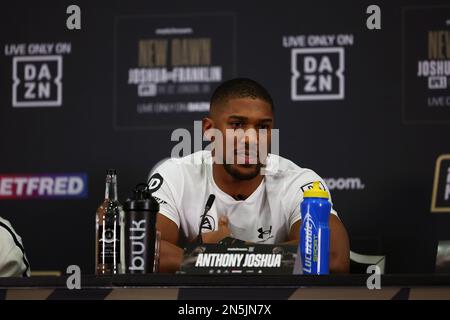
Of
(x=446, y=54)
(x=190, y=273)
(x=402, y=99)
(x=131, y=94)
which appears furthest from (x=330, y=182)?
(x=190, y=273)

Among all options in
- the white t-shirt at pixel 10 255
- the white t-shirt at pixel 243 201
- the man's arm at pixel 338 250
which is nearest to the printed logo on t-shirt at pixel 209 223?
the white t-shirt at pixel 243 201

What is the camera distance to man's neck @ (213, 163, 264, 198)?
2434 mm

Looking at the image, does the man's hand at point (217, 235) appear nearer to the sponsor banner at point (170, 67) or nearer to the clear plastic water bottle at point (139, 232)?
the clear plastic water bottle at point (139, 232)

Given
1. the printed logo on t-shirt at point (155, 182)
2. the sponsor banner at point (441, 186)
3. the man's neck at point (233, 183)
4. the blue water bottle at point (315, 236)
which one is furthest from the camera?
the sponsor banner at point (441, 186)

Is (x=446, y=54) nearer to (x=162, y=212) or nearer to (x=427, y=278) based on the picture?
(x=162, y=212)

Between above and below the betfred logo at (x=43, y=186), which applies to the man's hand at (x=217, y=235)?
below

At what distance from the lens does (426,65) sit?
2.89m

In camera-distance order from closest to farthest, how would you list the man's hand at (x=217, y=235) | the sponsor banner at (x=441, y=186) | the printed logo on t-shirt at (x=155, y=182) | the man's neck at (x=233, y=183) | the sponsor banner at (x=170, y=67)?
1. the man's hand at (x=217, y=235)
2. the printed logo on t-shirt at (x=155, y=182)
3. the man's neck at (x=233, y=183)
4. the sponsor banner at (x=441, y=186)
5. the sponsor banner at (x=170, y=67)

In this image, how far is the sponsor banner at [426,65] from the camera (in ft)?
9.45

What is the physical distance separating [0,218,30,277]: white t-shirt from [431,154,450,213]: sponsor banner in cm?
142

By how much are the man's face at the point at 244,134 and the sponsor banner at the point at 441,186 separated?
2.61ft

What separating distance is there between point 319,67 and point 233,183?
28.9 inches

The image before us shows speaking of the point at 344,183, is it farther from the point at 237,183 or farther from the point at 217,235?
the point at 217,235

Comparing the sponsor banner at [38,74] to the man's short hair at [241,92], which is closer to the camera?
the man's short hair at [241,92]
